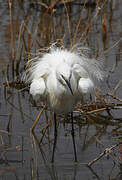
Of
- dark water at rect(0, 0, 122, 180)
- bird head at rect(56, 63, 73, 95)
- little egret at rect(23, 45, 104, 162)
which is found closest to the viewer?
bird head at rect(56, 63, 73, 95)

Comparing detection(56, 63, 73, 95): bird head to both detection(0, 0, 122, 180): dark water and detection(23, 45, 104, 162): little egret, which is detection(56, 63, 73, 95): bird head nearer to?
detection(23, 45, 104, 162): little egret

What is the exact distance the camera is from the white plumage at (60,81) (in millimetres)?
4219

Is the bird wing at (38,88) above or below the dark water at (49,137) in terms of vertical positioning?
above

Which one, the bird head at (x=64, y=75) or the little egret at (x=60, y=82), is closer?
the bird head at (x=64, y=75)

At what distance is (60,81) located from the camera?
405 centimetres

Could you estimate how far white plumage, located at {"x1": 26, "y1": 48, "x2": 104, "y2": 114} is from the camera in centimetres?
422

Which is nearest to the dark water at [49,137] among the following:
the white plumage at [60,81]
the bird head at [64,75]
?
the white plumage at [60,81]

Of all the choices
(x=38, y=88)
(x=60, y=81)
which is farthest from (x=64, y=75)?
(x=38, y=88)

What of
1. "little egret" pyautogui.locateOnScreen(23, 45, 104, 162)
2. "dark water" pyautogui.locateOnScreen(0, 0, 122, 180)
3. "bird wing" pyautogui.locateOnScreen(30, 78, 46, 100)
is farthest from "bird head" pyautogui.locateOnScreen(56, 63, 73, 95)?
"dark water" pyautogui.locateOnScreen(0, 0, 122, 180)

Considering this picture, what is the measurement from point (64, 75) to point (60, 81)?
7.3 inches

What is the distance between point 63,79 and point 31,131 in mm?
1058

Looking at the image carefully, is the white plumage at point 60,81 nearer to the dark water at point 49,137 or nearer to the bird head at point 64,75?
the bird head at point 64,75

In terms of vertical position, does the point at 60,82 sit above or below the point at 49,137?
above

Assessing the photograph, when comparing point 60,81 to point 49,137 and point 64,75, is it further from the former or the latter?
point 49,137
